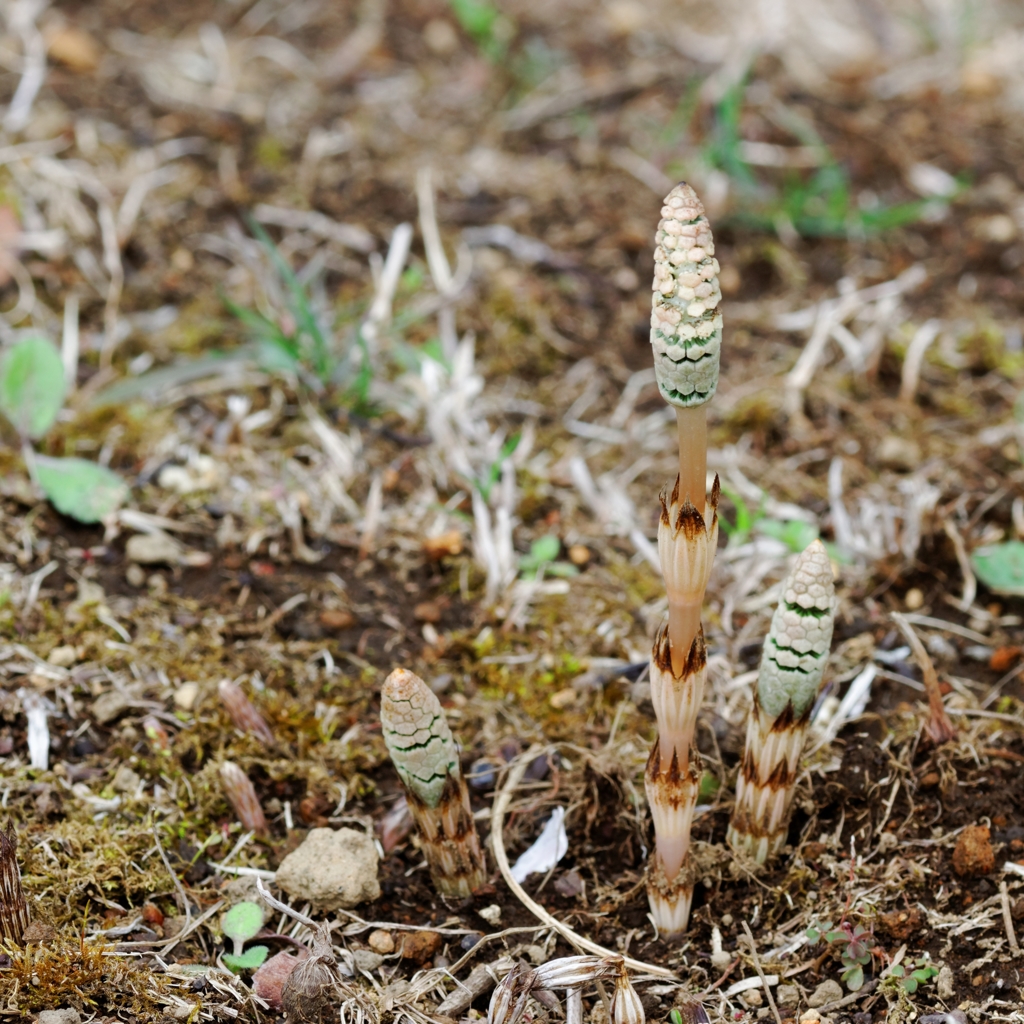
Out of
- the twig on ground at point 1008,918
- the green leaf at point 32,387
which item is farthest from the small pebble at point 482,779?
the green leaf at point 32,387

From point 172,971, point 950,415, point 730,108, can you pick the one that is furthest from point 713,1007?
point 730,108

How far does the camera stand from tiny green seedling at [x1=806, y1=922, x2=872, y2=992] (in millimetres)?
2066

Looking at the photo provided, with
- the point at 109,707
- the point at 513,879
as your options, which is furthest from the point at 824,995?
the point at 109,707

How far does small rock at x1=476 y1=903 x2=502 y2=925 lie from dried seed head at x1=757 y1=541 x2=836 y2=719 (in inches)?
26.5

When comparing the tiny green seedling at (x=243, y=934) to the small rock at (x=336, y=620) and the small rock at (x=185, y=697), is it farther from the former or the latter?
the small rock at (x=336, y=620)

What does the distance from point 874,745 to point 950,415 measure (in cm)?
146

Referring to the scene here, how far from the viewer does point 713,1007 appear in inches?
82.4

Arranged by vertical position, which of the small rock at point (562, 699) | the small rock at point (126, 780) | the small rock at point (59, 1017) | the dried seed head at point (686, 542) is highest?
the dried seed head at point (686, 542)

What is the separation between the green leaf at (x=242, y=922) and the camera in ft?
7.00

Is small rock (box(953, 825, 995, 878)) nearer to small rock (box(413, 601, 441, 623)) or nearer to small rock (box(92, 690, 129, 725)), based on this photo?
small rock (box(413, 601, 441, 623))

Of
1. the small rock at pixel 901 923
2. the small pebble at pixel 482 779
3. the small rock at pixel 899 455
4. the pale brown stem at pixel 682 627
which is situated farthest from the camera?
the small rock at pixel 899 455

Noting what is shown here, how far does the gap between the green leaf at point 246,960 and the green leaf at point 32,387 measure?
1586 millimetres

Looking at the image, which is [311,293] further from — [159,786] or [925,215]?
[925,215]

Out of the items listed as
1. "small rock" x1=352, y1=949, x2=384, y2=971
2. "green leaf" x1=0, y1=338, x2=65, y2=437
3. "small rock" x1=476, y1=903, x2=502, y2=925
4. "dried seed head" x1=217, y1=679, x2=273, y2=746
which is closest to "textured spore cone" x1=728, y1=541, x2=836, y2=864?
"small rock" x1=476, y1=903, x2=502, y2=925
